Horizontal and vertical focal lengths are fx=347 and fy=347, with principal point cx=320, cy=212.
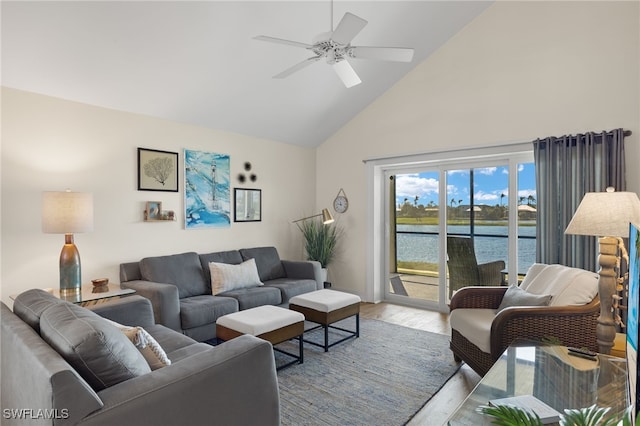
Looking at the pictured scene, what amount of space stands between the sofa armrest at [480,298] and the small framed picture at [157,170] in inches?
126

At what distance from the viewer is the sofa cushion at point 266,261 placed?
446 centimetres

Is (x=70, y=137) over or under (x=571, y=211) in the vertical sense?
over

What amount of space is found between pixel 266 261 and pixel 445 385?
8.63 feet

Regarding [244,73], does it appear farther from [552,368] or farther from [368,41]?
[552,368]

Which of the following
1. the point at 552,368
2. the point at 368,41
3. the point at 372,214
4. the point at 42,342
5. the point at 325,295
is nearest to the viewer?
the point at 42,342

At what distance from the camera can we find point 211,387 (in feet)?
4.84

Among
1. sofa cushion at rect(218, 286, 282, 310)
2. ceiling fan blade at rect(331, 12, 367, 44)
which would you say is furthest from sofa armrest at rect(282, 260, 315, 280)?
ceiling fan blade at rect(331, 12, 367, 44)

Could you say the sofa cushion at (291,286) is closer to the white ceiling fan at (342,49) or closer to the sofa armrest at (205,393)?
the sofa armrest at (205,393)

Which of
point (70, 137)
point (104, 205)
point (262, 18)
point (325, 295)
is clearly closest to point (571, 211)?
point (325, 295)

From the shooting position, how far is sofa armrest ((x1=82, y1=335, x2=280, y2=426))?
4.11ft

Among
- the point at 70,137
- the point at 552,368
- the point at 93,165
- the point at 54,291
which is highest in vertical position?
the point at 70,137

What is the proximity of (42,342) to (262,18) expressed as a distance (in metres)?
2.91

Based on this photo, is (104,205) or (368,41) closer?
(104,205)

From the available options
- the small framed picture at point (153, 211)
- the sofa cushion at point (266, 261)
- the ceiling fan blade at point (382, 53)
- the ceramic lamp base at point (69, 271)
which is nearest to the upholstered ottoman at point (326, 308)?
the sofa cushion at point (266, 261)
